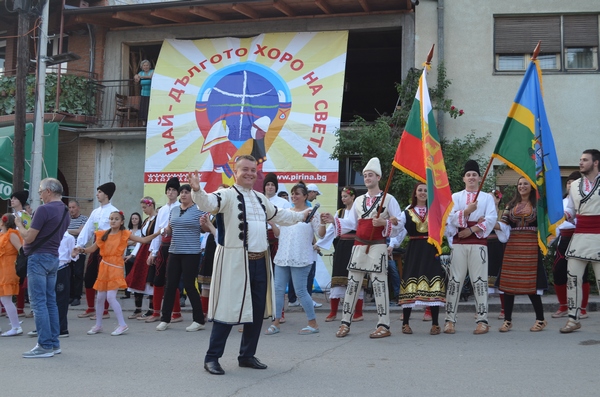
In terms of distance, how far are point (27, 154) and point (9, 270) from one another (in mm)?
7283

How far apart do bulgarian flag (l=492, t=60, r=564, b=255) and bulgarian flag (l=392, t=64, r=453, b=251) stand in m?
0.73

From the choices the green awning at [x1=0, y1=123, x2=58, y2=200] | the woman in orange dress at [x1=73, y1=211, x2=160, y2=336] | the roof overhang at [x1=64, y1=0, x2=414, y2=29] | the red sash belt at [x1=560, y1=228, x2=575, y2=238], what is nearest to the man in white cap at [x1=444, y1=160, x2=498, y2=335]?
the red sash belt at [x1=560, y1=228, x2=575, y2=238]

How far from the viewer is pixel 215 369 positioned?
20.4ft

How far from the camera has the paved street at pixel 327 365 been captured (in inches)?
223

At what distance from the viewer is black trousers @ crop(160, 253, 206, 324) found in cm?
926

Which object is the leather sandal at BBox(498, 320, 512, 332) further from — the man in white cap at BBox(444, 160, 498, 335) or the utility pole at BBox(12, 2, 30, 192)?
the utility pole at BBox(12, 2, 30, 192)

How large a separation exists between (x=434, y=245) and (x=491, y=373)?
8.10 ft

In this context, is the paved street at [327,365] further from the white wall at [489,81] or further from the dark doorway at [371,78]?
the dark doorway at [371,78]

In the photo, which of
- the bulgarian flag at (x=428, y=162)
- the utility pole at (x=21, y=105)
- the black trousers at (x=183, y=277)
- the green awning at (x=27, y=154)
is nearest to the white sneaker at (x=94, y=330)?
the black trousers at (x=183, y=277)

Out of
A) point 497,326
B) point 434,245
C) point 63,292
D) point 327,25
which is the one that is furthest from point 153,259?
point 327,25

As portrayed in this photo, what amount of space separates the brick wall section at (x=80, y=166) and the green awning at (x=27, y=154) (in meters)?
1.04

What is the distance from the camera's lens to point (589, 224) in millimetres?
8156

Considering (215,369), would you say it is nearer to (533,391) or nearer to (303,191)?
(533,391)

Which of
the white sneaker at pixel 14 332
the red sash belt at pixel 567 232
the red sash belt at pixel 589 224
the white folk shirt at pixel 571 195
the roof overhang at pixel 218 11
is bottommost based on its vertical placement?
the white sneaker at pixel 14 332
